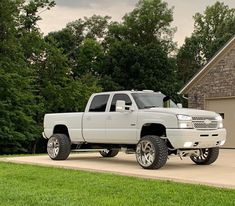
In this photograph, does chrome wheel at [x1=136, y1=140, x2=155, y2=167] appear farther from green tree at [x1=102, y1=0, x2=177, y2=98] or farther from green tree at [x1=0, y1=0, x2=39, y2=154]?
green tree at [x1=102, y1=0, x2=177, y2=98]

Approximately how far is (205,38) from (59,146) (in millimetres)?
46932

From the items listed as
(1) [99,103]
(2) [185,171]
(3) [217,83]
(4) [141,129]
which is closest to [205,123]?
(2) [185,171]

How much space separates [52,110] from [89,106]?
72.6 feet

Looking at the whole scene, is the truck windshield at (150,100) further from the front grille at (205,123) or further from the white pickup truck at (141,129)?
the front grille at (205,123)

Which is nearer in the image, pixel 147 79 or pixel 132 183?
pixel 132 183

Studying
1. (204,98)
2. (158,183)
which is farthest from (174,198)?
(204,98)

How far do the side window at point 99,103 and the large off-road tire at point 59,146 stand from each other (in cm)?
126

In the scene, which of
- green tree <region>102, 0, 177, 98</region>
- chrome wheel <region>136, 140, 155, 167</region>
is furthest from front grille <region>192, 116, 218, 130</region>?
green tree <region>102, 0, 177, 98</region>

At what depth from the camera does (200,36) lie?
59156mm

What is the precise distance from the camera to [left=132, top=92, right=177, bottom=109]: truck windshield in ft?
43.1

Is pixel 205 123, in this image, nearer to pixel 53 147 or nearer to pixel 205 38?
pixel 53 147

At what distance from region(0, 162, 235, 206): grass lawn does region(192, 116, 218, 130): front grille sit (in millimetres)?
2510

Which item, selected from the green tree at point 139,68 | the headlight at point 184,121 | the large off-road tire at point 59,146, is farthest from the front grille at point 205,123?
the green tree at point 139,68

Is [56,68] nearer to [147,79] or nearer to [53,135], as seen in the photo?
[147,79]
